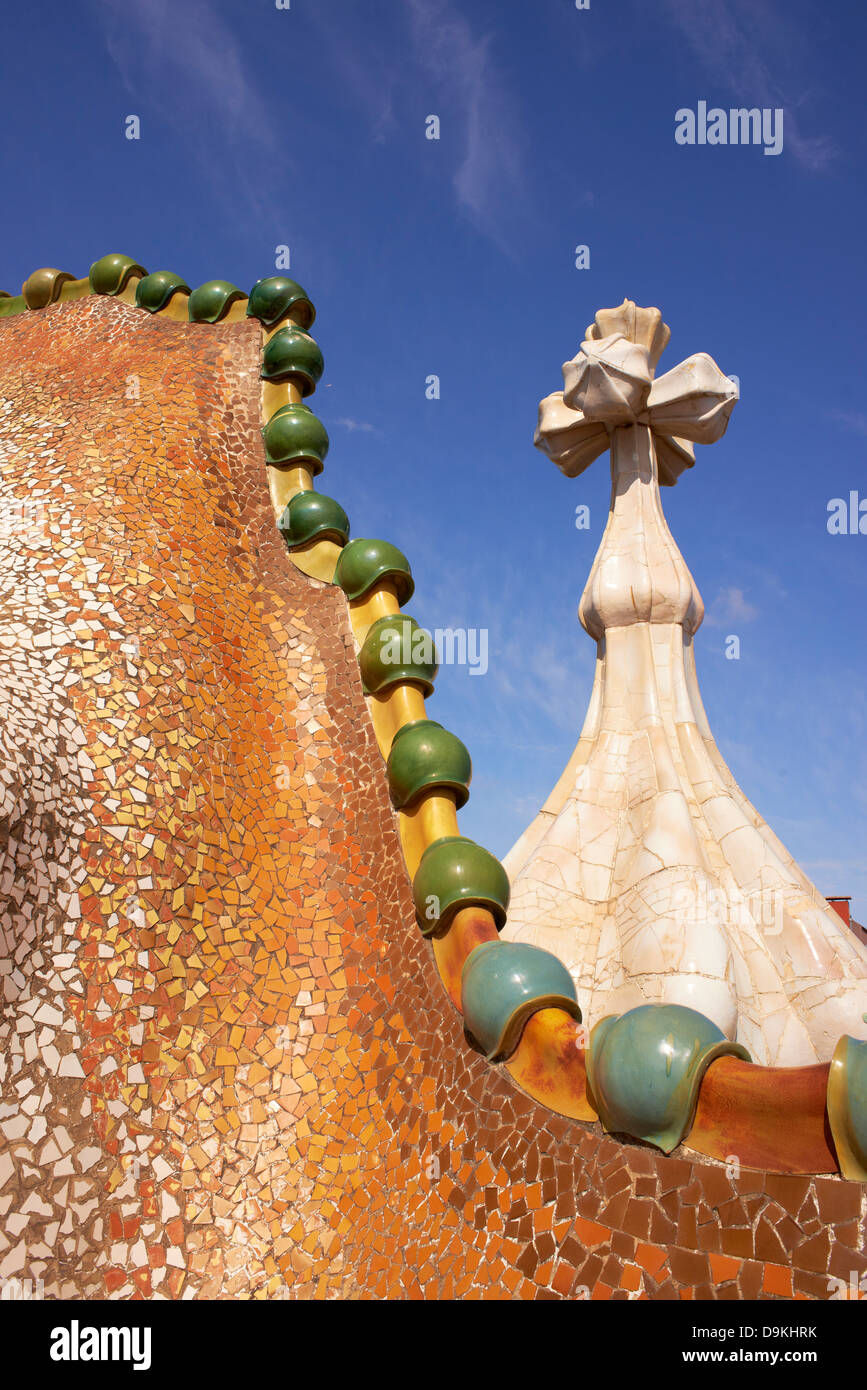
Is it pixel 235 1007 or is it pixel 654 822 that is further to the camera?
pixel 654 822

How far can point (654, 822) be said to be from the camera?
616cm

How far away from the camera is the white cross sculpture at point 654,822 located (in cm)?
563

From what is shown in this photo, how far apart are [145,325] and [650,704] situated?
3.85 meters

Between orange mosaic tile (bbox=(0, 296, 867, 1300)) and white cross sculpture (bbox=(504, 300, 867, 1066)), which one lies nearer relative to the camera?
orange mosaic tile (bbox=(0, 296, 867, 1300))

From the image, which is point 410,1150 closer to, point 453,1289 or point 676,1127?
point 453,1289

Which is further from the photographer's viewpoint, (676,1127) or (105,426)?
(105,426)

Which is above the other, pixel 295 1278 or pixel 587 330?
pixel 587 330

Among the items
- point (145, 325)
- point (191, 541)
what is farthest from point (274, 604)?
point (145, 325)

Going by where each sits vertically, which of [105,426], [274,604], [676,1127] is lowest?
[676,1127]

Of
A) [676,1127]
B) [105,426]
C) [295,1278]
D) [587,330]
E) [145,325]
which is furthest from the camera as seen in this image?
[587,330]

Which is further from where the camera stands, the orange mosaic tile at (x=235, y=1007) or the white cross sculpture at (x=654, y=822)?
the white cross sculpture at (x=654, y=822)

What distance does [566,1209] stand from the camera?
2.60 metres

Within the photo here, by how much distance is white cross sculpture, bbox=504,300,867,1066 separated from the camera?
563 cm

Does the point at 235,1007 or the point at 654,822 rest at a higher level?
the point at 654,822
